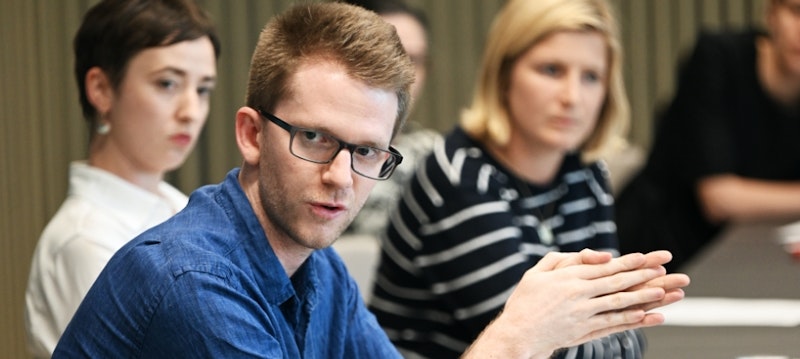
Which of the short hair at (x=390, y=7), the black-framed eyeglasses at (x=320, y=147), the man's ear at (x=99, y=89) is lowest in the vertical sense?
the black-framed eyeglasses at (x=320, y=147)

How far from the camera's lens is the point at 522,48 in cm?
237

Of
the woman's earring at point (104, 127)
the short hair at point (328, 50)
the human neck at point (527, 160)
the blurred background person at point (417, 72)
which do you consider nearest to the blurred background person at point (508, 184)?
the human neck at point (527, 160)

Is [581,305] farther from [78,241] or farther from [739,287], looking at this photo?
[739,287]

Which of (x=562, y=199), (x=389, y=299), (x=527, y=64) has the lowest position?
(x=389, y=299)

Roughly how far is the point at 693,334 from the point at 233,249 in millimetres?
904

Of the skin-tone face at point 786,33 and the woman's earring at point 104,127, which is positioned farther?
the skin-tone face at point 786,33

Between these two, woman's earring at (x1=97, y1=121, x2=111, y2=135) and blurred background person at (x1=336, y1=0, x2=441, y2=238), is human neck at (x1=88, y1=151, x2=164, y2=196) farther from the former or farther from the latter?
blurred background person at (x1=336, y1=0, x2=441, y2=238)

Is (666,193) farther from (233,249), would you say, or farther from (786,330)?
(233,249)

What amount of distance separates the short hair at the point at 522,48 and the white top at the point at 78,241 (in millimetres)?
654

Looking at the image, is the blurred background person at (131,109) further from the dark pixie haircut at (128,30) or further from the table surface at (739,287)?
the table surface at (739,287)

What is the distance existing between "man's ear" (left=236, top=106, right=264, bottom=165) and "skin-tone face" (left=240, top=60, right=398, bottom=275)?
0.10 feet

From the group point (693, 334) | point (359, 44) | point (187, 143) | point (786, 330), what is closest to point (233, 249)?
point (359, 44)

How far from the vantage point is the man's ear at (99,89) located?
6.79 ft

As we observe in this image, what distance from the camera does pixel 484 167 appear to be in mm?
2246
